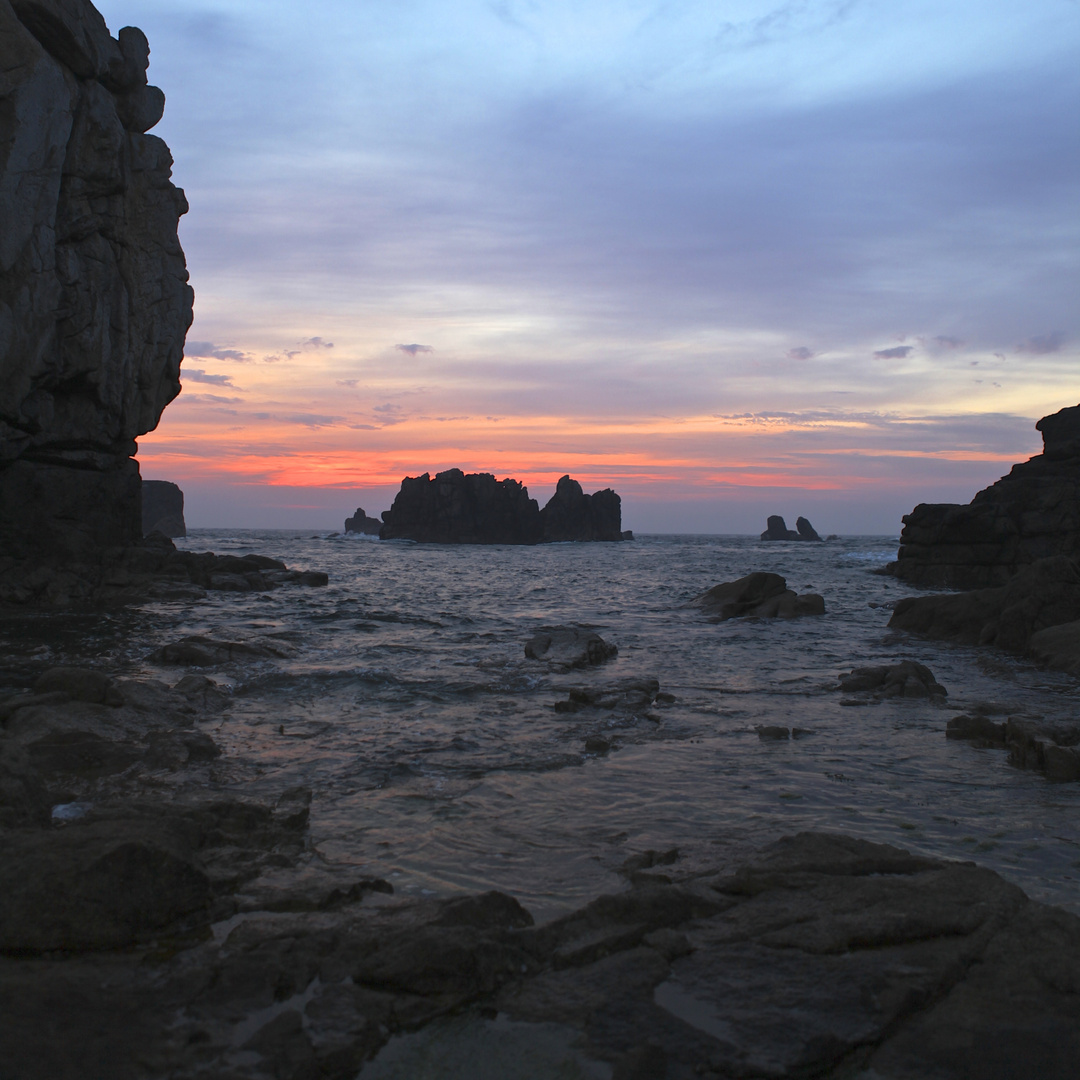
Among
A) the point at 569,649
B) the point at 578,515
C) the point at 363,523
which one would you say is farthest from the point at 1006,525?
the point at 363,523

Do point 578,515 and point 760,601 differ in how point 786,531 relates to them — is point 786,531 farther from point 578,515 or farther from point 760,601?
point 760,601

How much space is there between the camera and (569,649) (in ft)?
53.6

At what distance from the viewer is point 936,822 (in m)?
6.57

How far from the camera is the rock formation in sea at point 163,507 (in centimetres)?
12338

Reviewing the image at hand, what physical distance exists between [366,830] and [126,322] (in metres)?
28.2

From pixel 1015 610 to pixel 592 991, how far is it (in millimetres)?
18897

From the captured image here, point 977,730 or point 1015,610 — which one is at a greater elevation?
point 1015,610

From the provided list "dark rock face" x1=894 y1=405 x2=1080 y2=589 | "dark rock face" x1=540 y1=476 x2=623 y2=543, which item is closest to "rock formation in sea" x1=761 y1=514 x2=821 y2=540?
"dark rock face" x1=540 y1=476 x2=623 y2=543

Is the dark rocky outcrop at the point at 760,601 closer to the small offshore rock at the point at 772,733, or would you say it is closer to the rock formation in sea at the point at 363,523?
the small offshore rock at the point at 772,733

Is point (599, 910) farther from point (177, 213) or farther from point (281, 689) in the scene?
point (177, 213)

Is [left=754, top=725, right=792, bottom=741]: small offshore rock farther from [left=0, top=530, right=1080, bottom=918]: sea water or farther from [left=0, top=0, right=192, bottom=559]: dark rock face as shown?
[left=0, top=0, right=192, bottom=559]: dark rock face

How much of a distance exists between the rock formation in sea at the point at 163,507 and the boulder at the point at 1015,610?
12305 cm

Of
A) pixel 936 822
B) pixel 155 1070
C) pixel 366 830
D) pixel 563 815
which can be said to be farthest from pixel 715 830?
pixel 155 1070

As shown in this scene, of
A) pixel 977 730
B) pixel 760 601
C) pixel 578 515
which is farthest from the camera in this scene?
pixel 578 515
